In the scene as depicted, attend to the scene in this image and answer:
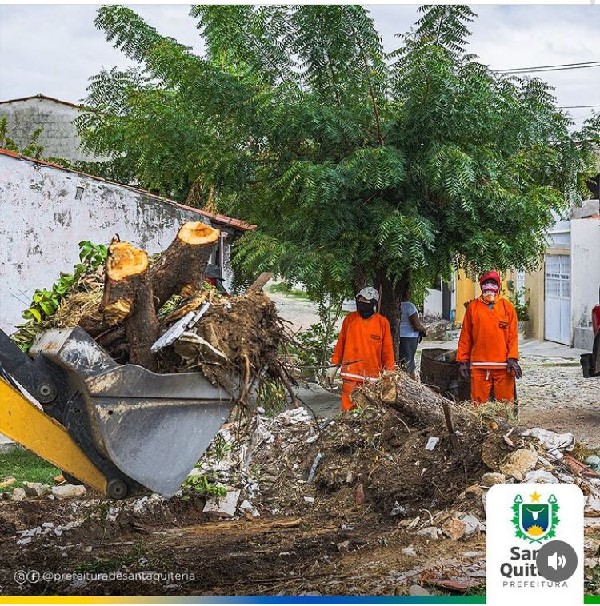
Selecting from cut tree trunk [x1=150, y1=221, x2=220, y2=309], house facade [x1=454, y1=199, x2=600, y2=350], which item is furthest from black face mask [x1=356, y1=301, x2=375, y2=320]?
house facade [x1=454, y1=199, x2=600, y2=350]

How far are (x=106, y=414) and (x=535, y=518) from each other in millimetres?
2030

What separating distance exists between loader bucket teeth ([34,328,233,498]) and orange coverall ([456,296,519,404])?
182 inches

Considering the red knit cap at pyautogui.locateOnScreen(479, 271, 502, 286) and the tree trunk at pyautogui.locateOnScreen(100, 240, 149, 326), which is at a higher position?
the red knit cap at pyautogui.locateOnScreen(479, 271, 502, 286)

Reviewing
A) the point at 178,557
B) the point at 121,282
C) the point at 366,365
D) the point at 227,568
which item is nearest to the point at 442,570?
the point at 227,568

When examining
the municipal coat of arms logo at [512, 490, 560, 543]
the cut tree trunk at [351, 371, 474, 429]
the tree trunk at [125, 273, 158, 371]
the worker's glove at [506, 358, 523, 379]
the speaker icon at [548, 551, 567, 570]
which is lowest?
the speaker icon at [548, 551, 567, 570]

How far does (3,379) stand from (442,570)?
2.34 metres

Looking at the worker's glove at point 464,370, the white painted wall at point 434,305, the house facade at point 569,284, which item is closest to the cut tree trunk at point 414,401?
the worker's glove at point 464,370

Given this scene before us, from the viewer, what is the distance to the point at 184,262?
485cm

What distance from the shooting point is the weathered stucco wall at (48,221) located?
9.20m

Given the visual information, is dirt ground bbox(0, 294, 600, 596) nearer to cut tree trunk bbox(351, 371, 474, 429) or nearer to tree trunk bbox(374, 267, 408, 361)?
cut tree trunk bbox(351, 371, 474, 429)

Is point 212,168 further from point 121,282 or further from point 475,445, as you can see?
point 121,282

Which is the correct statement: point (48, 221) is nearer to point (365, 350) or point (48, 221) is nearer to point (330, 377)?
point (330, 377)

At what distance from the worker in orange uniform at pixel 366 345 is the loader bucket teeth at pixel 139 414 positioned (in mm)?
3969

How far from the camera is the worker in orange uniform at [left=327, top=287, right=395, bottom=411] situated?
840 cm
